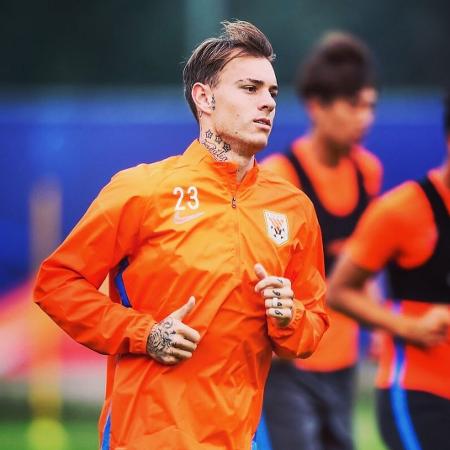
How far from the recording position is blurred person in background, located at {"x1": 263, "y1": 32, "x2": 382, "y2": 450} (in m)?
6.42

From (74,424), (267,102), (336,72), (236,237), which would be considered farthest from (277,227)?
(74,424)

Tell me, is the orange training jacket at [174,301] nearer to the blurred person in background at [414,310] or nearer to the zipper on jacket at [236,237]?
the zipper on jacket at [236,237]

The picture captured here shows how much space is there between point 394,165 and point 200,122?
712 cm

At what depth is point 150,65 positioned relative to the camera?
1516cm

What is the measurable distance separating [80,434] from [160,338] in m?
6.60

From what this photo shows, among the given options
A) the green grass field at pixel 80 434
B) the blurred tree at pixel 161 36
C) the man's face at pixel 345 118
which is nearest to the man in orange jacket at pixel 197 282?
the man's face at pixel 345 118

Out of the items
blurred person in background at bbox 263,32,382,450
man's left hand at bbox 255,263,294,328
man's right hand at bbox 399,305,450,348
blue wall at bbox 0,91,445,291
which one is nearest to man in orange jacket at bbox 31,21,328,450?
man's left hand at bbox 255,263,294,328

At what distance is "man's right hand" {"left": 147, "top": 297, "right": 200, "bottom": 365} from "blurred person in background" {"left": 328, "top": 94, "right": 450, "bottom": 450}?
1395 millimetres

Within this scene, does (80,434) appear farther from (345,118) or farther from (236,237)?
(236,237)

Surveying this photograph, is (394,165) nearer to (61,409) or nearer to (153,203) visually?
(61,409)

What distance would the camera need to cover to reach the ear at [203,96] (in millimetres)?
4453

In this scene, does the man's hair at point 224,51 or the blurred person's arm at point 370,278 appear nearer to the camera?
the man's hair at point 224,51

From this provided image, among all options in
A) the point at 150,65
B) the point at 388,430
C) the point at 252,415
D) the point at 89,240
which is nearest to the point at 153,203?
the point at 89,240

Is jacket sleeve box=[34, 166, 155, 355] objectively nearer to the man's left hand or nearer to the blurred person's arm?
the man's left hand
